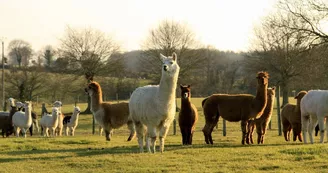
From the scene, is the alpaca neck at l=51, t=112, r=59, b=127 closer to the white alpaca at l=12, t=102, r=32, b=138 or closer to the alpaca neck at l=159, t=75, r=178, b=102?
the white alpaca at l=12, t=102, r=32, b=138

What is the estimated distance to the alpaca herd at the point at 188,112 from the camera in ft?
36.9

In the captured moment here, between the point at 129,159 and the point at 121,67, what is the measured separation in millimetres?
37437

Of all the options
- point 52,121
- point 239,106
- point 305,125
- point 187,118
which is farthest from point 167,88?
point 52,121

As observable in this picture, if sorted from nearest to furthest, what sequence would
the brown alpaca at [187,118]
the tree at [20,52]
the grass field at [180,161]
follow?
the grass field at [180,161]
the brown alpaca at [187,118]
the tree at [20,52]

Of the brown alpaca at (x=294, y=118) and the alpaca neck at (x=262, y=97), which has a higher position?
the alpaca neck at (x=262, y=97)

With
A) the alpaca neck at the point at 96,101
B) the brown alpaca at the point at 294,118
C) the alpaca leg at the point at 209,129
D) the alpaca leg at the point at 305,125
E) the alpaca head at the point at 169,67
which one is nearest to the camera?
the alpaca head at the point at 169,67

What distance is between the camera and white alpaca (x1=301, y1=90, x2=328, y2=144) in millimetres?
13203

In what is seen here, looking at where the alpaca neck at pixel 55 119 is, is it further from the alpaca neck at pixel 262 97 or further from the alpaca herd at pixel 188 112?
the alpaca neck at pixel 262 97

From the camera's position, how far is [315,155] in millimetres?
10102

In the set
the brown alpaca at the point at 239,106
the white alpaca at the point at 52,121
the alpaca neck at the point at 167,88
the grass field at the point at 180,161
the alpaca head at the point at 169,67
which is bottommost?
the grass field at the point at 180,161

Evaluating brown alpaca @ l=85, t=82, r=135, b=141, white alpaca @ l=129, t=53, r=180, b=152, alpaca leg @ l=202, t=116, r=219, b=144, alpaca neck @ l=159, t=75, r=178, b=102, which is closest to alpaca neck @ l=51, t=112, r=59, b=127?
brown alpaca @ l=85, t=82, r=135, b=141

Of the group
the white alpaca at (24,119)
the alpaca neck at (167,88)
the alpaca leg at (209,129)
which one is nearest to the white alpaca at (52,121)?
the white alpaca at (24,119)

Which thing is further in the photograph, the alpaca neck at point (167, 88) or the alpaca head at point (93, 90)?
the alpaca head at point (93, 90)

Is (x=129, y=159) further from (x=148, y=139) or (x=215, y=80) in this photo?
(x=215, y=80)
